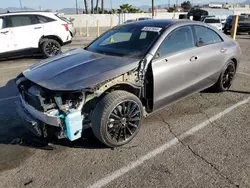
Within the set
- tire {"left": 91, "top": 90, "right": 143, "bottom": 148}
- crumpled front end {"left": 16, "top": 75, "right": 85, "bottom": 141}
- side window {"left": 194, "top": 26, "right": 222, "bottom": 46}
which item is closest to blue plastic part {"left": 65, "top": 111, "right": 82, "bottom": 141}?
crumpled front end {"left": 16, "top": 75, "right": 85, "bottom": 141}

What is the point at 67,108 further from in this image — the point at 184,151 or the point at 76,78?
the point at 184,151

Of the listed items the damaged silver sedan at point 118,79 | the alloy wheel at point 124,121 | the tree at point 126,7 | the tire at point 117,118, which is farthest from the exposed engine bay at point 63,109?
the tree at point 126,7

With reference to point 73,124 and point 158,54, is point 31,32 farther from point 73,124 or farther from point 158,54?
point 73,124

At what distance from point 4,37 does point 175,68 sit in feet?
22.9

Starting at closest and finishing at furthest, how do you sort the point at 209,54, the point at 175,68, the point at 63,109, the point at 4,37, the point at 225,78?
the point at 63,109, the point at 175,68, the point at 209,54, the point at 225,78, the point at 4,37

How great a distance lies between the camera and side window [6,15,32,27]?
28.4 feet

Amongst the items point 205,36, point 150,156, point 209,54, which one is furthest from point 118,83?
point 205,36

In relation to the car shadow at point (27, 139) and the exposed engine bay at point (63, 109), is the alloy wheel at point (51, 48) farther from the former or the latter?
the exposed engine bay at point (63, 109)

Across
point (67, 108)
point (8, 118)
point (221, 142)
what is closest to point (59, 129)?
point (67, 108)

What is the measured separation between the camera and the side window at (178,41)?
373cm

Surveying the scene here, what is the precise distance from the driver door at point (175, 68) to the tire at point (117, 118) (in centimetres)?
43

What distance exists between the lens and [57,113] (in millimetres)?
2918

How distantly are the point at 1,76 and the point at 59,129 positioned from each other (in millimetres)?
4872

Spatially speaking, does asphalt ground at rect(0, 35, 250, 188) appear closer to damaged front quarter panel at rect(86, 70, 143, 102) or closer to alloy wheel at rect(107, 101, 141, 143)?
alloy wheel at rect(107, 101, 141, 143)
